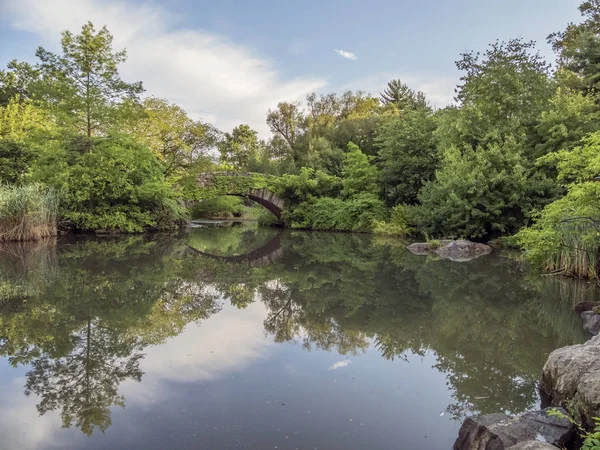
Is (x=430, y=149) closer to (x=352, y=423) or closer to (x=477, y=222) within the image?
(x=477, y=222)

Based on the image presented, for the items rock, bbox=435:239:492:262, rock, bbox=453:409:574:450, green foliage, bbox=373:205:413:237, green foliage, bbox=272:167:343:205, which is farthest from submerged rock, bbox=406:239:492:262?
green foliage, bbox=272:167:343:205

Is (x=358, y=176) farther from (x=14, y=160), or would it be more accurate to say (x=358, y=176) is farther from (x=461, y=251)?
(x=14, y=160)

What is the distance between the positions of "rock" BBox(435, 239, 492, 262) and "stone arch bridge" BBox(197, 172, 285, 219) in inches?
462

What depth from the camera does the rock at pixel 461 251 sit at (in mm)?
11984

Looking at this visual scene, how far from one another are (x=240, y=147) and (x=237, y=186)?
57.8 feet

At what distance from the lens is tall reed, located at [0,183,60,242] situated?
12289 mm

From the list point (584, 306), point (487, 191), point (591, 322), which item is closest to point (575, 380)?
point (591, 322)

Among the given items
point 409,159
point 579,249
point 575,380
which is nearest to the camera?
point 575,380

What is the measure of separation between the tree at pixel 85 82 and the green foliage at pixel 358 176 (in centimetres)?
1006

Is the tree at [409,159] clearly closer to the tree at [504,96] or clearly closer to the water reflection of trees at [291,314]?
the tree at [504,96]

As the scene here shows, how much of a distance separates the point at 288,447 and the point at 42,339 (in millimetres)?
3214

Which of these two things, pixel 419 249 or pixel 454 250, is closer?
pixel 454 250

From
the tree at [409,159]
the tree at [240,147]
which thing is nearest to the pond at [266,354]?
the tree at [409,159]

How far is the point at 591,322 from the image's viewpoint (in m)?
5.12
